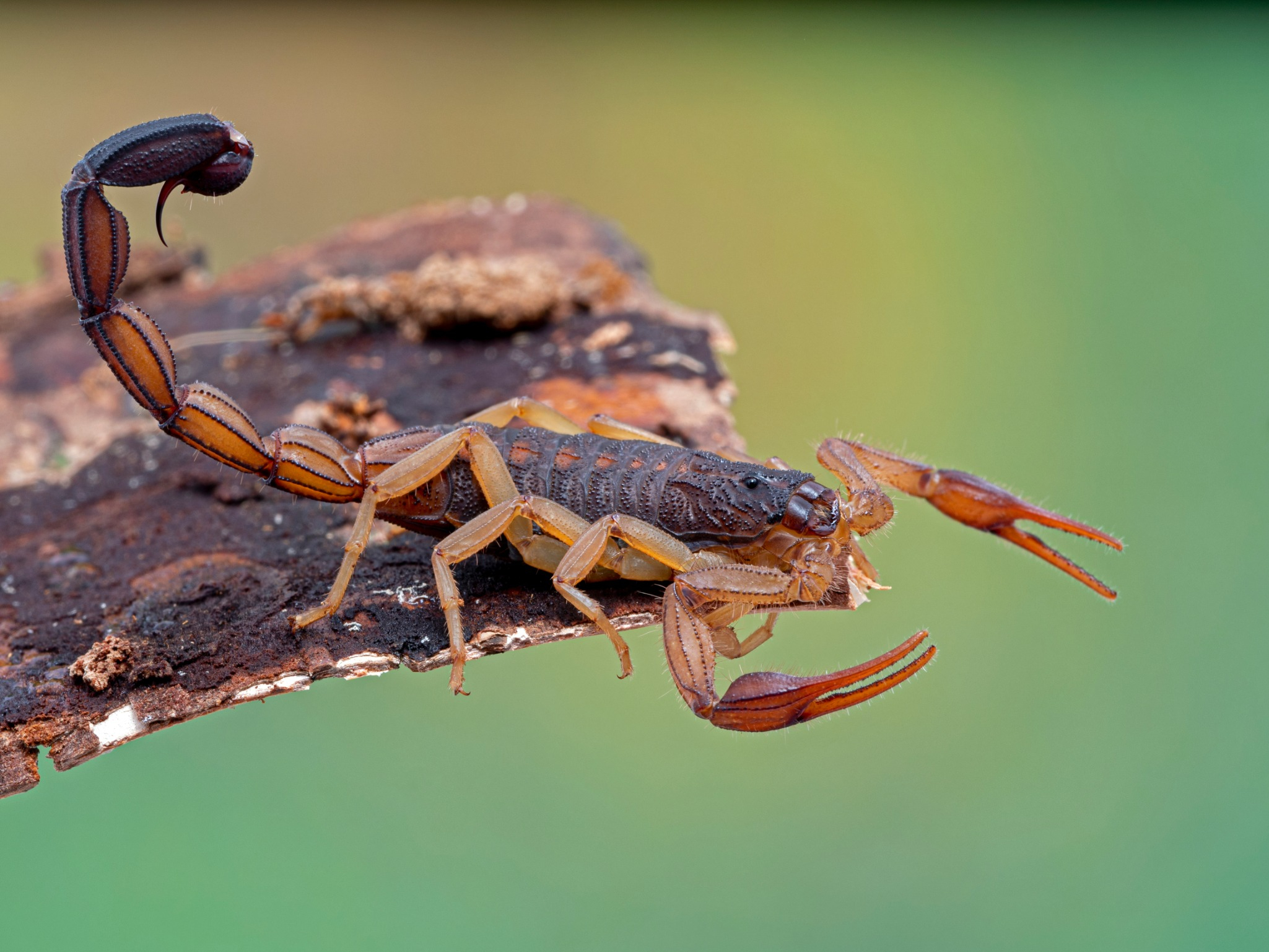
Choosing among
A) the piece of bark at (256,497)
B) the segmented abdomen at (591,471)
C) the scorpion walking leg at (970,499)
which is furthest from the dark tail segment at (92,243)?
the scorpion walking leg at (970,499)

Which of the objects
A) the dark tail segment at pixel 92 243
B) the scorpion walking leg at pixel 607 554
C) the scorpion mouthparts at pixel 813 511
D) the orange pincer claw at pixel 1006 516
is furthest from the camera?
the orange pincer claw at pixel 1006 516

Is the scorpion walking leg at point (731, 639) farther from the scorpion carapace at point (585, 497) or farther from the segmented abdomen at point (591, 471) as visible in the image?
the segmented abdomen at point (591, 471)

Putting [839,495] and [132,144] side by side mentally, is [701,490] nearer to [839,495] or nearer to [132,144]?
[839,495]

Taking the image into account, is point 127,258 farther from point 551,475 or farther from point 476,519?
point 551,475

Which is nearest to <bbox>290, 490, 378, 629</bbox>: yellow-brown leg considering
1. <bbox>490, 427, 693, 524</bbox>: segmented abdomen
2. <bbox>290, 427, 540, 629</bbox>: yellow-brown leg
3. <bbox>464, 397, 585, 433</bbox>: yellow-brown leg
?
<bbox>290, 427, 540, 629</bbox>: yellow-brown leg

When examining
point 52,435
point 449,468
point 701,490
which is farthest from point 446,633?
point 52,435

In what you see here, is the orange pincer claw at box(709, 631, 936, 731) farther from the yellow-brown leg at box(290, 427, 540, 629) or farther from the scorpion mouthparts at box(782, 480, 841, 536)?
the yellow-brown leg at box(290, 427, 540, 629)
